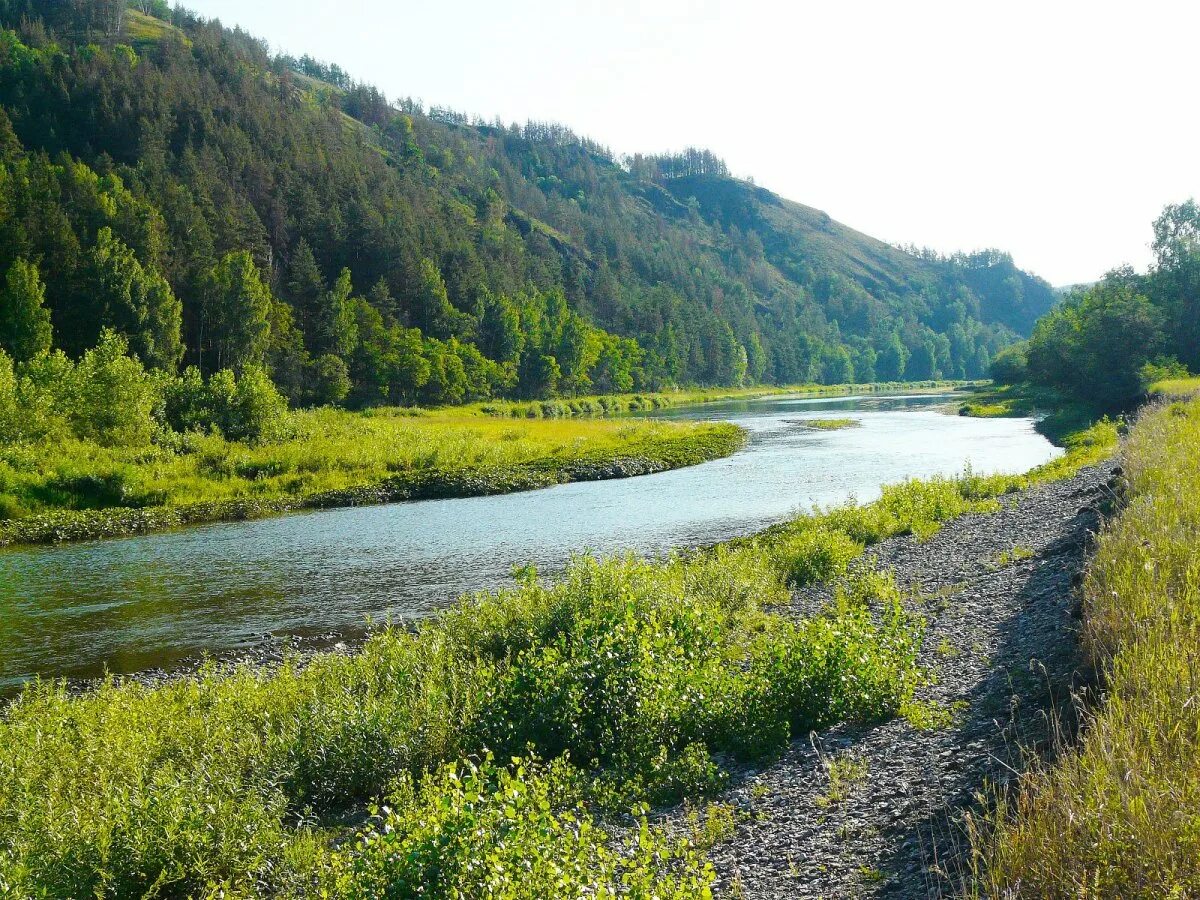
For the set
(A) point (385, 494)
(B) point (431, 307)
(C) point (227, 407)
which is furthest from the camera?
(B) point (431, 307)

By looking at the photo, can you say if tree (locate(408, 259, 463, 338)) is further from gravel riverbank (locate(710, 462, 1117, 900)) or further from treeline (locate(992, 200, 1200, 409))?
gravel riverbank (locate(710, 462, 1117, 900))

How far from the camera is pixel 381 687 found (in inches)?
563

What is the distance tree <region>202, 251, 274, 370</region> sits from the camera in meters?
78.9

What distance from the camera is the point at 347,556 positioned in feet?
99.7

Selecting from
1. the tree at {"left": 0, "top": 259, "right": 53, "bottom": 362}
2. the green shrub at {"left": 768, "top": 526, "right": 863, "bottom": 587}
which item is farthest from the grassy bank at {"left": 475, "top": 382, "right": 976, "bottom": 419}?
the green shrub at {"left": 768, "top": 526, "right": 863, "bottom": 587}

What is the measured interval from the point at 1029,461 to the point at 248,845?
5142 cm

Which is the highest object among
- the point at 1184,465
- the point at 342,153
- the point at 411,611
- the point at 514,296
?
the point at 342,153

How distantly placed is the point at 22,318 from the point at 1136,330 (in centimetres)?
10501

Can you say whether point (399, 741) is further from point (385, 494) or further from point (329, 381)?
point (329, 381)

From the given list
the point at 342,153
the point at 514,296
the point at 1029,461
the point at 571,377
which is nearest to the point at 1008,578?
the point at 1029,461

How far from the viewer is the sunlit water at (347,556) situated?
70.4 feet

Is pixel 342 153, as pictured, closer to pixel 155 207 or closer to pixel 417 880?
pixel 155 207

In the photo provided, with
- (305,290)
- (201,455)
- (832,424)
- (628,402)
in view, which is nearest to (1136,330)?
(832,424)

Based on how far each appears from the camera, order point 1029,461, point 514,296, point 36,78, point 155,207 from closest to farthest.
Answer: point 1029,461 → point 155,207 → point 36,78 → point 514,296
